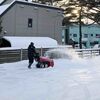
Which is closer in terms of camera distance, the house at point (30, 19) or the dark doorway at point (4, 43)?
the dark doorway at point (4, 43)

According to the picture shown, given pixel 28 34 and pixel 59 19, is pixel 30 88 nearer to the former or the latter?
pixel 28 34

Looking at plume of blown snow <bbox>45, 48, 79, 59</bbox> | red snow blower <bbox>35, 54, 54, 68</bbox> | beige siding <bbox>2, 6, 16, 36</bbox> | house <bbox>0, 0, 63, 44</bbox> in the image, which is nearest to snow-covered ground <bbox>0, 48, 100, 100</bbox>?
red snow blower <bbox>35, 54, 54, 68</bbox>

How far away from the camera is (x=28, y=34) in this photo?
130 feet

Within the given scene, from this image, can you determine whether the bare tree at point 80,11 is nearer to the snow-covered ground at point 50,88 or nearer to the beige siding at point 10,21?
the beige siding at point 10,21

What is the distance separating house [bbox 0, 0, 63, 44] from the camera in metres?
37.2

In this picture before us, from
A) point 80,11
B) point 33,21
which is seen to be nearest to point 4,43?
point 33,21

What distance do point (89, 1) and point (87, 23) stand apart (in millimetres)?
8069

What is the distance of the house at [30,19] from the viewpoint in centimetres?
3716

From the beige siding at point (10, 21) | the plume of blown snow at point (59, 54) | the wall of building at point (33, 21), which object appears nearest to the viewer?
the plume of blown snow at point (59, 54)

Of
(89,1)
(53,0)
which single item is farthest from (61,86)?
(53,0)

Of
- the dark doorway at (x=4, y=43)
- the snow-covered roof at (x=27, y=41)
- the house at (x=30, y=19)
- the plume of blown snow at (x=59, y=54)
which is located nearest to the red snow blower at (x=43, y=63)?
the plume of blown snow at (x=59, y=54)

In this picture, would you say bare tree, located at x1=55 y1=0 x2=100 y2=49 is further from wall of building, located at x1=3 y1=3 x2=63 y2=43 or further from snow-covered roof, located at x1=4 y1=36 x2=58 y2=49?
snow-covered roof, located at x1=4 y1=36 x2=58 y2=49

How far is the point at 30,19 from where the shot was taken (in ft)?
130

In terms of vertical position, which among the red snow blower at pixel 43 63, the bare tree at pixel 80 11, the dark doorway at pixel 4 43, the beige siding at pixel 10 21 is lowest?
the red snow blower at pixel 43 63
